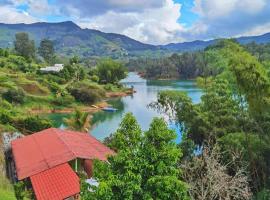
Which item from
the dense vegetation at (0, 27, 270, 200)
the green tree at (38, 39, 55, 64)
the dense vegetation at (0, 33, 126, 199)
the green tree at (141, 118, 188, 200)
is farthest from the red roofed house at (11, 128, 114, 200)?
the green tree at (38, 39, 55, 64)

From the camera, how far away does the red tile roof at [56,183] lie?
59.6 ft

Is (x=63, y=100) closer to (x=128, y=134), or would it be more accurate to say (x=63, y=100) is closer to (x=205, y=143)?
(x=205, y=143)

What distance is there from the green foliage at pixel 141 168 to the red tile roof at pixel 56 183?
699 cm

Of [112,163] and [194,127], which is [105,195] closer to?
[112,163]

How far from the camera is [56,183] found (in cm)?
1936

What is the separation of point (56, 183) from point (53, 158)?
8.83 ft

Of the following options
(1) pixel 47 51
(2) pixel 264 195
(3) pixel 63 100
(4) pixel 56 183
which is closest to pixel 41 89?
(3) pixel 63 100

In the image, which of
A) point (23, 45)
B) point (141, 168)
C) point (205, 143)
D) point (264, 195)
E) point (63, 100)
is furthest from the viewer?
point (23, 45)

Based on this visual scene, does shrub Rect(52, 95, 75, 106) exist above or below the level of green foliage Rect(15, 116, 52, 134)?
below

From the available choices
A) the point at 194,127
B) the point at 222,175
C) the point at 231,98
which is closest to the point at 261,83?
the point at 222,175

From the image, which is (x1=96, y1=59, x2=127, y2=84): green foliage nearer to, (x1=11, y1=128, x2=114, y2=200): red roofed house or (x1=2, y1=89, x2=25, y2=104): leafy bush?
(x1=2, y1=89, x2=25, y2=104): leafy bush

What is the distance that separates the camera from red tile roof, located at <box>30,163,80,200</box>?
18.2 metres

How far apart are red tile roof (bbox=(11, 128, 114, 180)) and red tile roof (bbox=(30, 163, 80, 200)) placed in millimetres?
461

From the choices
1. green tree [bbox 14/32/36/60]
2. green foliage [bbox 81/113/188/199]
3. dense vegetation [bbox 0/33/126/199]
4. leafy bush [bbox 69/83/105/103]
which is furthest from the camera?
green tree [bbox 14/32/36/60]
